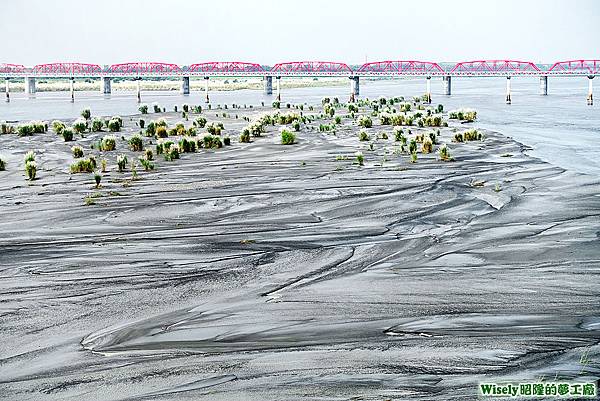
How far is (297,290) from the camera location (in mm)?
13961

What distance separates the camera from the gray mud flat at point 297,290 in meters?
10.1

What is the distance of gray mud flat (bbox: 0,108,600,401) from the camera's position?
10141 millimetres

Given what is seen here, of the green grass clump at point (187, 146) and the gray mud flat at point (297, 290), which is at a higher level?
the green grass clump at point (187, 146)

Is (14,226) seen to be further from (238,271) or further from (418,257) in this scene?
(418,257)

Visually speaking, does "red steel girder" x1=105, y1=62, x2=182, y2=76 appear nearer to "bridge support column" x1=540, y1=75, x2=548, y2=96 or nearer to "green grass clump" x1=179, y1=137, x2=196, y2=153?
"bridge support column" x1=540, y1=75, x2=548, y2=96

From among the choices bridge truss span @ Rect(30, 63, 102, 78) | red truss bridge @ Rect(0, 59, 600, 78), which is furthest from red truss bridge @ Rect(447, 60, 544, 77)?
bridge truss span @ Rect(30, 63, 102, 78)

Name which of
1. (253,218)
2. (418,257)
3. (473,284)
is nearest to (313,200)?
(253,218)

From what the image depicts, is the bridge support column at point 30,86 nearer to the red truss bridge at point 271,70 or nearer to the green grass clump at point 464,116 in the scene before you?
the red truss bridge at point 271,70

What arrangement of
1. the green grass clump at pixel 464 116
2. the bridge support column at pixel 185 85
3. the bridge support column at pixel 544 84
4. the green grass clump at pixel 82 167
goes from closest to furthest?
the green grass clump at pixel 82 167 → the green grass clump at pixel 464 116 → the bridge support column at pixel 544 84 → the bridge support column at pixel 185 85

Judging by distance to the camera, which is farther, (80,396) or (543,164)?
(543,164)

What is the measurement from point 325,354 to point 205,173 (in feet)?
65.4

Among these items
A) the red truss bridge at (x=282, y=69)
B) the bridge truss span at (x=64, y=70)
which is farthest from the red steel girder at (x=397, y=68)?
the bridge truss span at (x=64, y=70)

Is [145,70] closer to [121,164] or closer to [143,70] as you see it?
[143,70]

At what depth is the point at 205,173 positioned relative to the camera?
1186 inches
